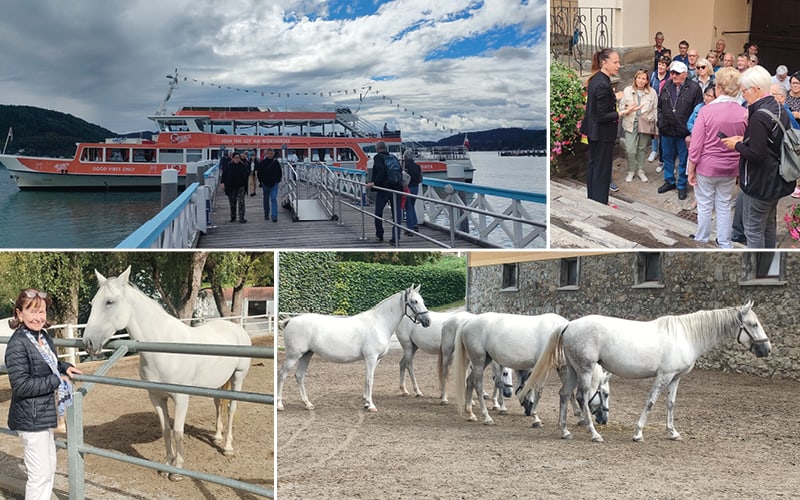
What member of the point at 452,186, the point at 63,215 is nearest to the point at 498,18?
the point at 452,186

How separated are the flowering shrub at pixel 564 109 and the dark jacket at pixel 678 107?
1.81 feet

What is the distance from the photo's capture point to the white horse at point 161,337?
140 inches

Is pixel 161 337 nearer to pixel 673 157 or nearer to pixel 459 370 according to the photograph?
pixel 459 370

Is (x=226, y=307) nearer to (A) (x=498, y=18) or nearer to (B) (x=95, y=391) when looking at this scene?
(B) (x=95, y=391)

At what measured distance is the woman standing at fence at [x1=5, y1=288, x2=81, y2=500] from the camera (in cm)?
283

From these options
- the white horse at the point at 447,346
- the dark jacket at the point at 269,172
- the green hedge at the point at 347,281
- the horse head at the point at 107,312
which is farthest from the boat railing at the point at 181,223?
the white horse at the point at 447,346

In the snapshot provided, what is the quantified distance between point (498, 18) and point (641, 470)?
21.3 feet

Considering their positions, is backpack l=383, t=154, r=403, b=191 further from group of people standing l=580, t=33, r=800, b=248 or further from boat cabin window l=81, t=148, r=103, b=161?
boat cabin window l=81, t=148, r=103, b=161

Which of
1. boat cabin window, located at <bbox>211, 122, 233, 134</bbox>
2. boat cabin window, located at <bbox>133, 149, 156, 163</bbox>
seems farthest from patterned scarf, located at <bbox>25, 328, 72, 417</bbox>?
boat cabin window, located at <bbox>133, 149, 156, 163</bbox>

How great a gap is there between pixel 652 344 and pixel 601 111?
1.52 m

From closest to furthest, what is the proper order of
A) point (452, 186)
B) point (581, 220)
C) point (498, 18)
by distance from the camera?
point (581, 220)
point (452, 186)
point (498, 18)

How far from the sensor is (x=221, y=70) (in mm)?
11570

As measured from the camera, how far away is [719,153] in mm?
4840

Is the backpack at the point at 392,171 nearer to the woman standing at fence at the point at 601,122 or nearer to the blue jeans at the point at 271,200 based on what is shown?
the woman standing at fence at the point at 601,122
